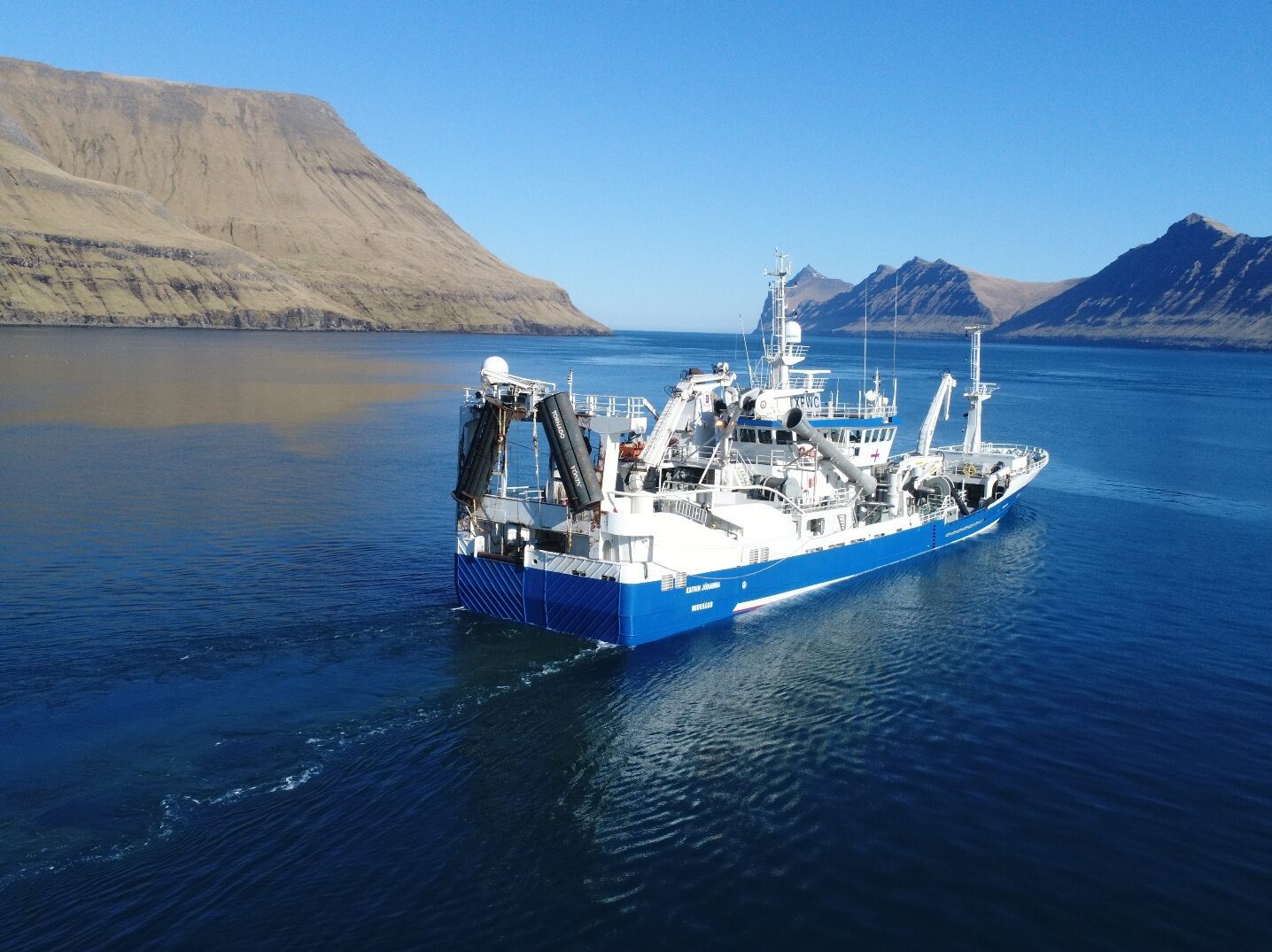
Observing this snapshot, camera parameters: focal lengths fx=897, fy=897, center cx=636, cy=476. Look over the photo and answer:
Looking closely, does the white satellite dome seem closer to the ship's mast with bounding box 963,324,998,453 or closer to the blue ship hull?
the blue ship hull

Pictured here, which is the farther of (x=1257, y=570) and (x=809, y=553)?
(x=1257, y=570)

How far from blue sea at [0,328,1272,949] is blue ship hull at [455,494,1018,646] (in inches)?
30.8

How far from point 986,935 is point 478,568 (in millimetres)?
20834

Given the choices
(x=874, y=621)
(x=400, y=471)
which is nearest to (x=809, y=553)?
(x=874, y=621)

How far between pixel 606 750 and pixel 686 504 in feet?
41.2

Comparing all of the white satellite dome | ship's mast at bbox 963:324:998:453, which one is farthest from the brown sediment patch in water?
ship's mast at bbox 963:324:998:453

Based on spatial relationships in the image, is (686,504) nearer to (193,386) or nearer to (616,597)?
(616,597)

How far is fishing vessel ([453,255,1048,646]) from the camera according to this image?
31266 mm

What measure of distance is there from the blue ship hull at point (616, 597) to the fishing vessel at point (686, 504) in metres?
0.06

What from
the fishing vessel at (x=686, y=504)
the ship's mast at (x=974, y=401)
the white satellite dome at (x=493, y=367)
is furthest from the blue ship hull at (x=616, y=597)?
the ship's mast at (x=974, y=401)

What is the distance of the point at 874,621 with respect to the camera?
35.2m

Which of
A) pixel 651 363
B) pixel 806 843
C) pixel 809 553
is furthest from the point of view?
pixel 651 363

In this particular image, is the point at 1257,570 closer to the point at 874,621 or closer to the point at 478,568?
the point at 874,621

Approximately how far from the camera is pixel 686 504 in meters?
34.7
